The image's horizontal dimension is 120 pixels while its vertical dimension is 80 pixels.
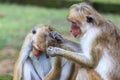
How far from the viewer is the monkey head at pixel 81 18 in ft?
24.1

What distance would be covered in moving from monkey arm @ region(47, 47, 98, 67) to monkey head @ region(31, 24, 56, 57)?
19 centimetres

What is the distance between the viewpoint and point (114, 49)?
296 inches

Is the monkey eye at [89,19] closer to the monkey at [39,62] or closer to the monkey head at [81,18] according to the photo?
the monkey head at [81,18]

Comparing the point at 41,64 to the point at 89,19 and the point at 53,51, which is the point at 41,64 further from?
the point at 89,19

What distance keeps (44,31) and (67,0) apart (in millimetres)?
16439

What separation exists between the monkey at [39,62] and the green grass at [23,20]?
24.4ft

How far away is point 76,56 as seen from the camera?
728cm

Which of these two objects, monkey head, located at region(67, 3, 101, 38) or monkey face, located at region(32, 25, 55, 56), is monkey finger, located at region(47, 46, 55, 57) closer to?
monkey face, located at region(32, 25, 55, 56)

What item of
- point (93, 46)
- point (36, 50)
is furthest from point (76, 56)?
point (36, 50)

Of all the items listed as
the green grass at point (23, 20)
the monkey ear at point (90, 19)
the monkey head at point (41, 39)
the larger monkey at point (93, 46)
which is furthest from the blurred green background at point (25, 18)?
the monkey ear at point (90, 19)

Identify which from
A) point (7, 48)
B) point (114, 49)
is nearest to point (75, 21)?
point (114, 49)

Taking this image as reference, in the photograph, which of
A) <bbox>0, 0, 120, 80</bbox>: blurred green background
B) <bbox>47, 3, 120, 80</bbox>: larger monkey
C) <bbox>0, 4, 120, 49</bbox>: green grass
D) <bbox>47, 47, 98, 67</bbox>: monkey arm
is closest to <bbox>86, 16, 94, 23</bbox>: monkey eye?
<bbox>47, 3, 120, 80</bbox>: larger monkey

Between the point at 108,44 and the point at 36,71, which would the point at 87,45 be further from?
the point at 36,71

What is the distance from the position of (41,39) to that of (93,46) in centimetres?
67
